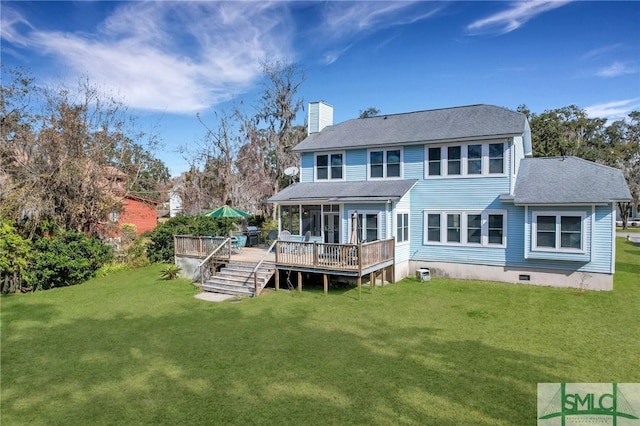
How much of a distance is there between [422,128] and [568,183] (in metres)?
6.14

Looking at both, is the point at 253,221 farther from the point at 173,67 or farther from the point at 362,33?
the point at 362,33

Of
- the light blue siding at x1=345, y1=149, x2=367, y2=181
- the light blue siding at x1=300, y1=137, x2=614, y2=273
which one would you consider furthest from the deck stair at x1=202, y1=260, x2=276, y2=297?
the light blue siding at x1=345, y1=149, x2=367, y2=181

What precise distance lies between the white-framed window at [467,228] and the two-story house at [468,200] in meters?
0.04

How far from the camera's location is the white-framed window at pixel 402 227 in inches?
617

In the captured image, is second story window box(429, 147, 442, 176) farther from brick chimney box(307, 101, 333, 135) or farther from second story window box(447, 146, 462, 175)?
brick chimney box(307, 101, 333, 135)

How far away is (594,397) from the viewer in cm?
612

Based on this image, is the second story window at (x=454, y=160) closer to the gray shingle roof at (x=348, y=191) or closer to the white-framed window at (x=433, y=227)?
the gray shingle roof at (x=348, y=191)

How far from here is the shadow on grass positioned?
5699 mm

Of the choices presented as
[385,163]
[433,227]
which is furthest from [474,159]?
[385,163]

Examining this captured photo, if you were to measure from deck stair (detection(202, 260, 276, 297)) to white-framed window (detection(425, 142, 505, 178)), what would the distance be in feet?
26.2

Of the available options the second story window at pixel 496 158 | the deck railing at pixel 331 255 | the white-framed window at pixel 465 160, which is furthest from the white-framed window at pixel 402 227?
the second story window at pixel 496 158

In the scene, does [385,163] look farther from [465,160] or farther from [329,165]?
[465,160]

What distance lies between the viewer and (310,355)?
26.1 feet

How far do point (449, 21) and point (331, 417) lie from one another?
1330 centimetres
